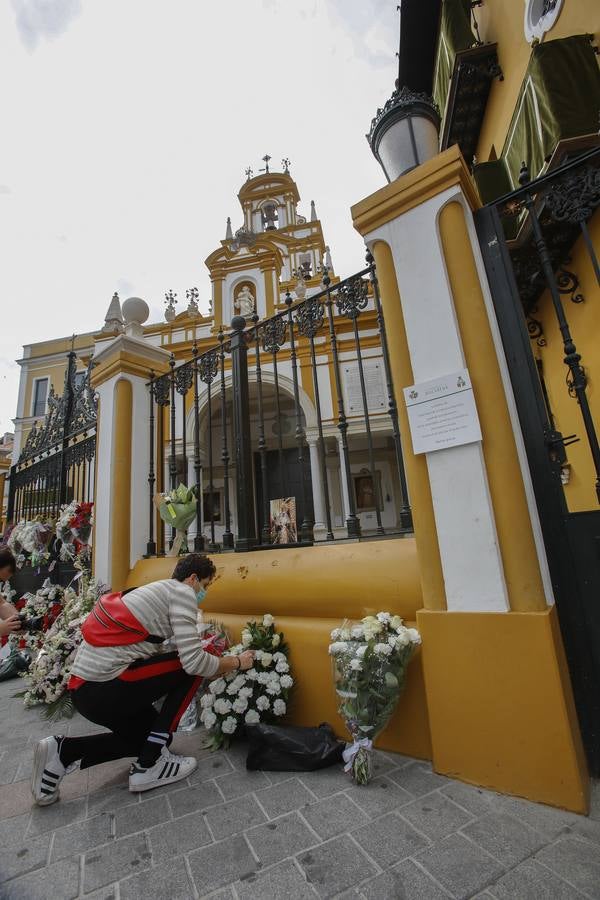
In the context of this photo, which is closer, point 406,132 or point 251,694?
point 251,694

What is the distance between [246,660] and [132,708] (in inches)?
25.6

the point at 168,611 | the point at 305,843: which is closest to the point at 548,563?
the point at 305,843

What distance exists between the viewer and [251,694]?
246 centimetres

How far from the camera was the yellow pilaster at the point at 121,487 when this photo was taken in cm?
416

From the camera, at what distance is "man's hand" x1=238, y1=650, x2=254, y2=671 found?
2465mm

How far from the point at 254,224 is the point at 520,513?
22123 millimetres

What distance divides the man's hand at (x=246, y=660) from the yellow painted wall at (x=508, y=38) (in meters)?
5.99

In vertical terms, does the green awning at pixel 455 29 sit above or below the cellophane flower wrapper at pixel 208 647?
above

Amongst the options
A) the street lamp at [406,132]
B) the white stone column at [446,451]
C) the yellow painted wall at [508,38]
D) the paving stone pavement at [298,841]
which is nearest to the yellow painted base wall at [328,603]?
the paving stone pavement at [298,841]

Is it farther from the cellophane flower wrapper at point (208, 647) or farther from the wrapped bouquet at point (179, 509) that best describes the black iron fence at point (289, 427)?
the cellophane flower wrapper at point (208, 647)

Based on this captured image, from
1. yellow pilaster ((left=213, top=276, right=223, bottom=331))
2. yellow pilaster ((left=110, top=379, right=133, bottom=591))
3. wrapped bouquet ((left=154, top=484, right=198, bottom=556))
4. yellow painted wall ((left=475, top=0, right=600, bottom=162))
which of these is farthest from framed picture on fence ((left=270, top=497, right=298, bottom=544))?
yellow pilaster ((left=213, top=276, right=223, bottom=331))

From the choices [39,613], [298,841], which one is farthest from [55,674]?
[298,841]

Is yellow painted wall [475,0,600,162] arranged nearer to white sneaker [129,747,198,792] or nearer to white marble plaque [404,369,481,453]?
white marble plaque [404,369,481,453]

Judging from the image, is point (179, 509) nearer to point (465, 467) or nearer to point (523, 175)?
point (465, 467)
